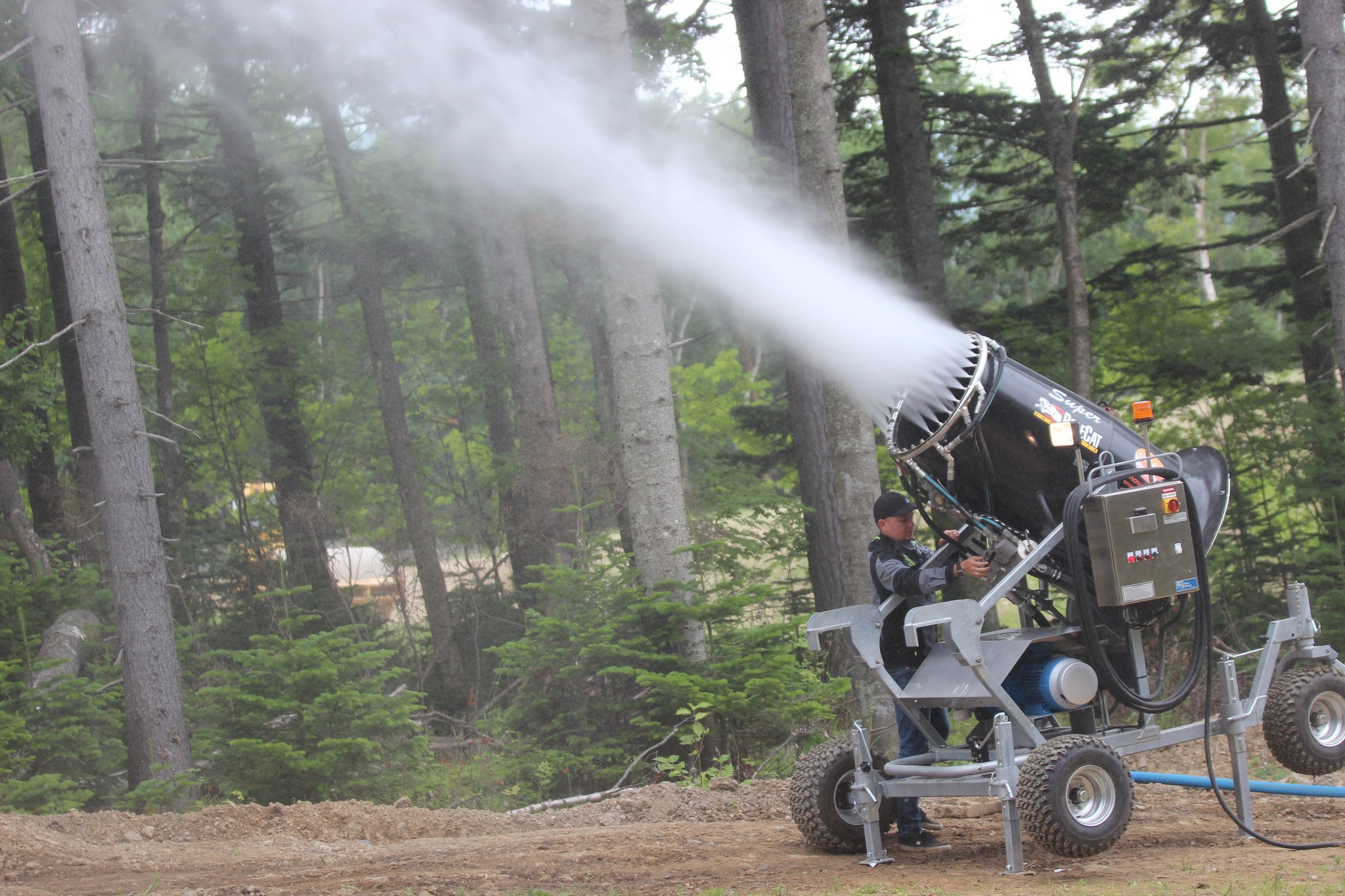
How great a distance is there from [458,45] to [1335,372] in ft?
45.2

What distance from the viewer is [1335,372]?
16.5 metres

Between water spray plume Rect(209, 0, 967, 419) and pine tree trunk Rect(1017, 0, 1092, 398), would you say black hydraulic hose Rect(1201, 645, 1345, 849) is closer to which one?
water spray plume Rect(209, 0, 967, 419)

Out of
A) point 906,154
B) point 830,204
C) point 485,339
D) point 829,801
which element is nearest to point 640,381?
point 830,204

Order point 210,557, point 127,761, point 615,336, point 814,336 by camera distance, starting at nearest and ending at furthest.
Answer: point 814,336 < point 615,336 < point 127,761 < point 210,557

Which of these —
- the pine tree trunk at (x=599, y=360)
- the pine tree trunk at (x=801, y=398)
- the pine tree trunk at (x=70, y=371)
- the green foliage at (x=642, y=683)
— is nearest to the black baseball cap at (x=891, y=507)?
the green foliage at (x=642, y=683)

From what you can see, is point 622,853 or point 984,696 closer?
point 984,696

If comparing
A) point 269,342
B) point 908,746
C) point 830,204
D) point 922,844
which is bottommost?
point 922,844

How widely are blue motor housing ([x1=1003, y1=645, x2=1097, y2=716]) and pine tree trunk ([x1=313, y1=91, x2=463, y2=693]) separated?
45.9 ft

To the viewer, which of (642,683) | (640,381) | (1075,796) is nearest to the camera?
(1075,796)

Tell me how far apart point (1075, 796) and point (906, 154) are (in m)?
13.2

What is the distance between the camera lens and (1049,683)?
559 centimetres

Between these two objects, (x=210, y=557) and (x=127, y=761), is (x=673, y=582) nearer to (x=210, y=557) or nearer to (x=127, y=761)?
(x=127, y=761)

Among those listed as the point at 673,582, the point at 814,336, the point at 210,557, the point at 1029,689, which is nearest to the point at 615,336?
the point at 673,582

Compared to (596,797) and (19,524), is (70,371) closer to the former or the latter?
(19,524)
